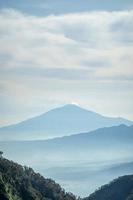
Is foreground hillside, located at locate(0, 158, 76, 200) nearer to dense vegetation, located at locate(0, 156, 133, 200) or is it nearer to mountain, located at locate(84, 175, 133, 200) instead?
dense vegetation, located at locate(0, 156, 133, 200)

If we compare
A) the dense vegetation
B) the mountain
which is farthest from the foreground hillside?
the mountain

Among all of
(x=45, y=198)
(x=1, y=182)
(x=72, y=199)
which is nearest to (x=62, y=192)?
(x=72, y=199)

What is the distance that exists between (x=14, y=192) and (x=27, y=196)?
436cm

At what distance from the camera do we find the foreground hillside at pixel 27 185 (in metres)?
119

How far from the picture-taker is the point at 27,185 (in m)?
126

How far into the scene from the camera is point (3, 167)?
132m

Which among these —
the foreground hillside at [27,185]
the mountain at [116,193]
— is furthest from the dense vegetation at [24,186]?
the mountain at [116,193]

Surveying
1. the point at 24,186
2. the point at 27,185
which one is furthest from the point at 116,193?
the point at 24,186

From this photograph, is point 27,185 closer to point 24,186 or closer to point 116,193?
point 24,186

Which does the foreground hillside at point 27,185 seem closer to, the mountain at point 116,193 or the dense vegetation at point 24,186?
the dense vegetation at point 24,186

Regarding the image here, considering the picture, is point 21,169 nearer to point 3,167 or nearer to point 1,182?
point 3,167

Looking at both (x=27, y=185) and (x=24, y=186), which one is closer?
(x=24, y=186)

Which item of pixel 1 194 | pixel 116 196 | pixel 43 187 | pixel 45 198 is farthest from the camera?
pixel 116 196

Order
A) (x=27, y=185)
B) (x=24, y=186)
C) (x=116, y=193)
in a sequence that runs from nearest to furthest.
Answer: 1. (x=24, y=186)
2. (x=27, y=185)
3. (x=116, y=193)
